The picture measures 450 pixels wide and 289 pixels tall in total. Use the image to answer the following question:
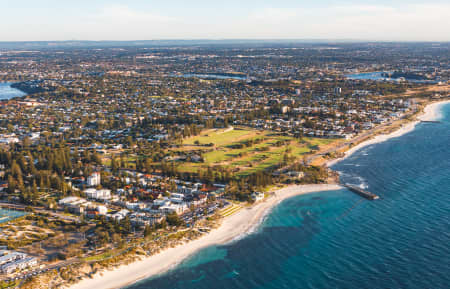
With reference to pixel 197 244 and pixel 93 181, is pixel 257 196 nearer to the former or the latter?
pixel 197 244

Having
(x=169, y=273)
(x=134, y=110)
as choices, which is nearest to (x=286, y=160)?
(x=169, y=273)

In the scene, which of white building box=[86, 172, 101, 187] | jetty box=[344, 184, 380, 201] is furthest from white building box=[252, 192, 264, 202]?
white building box=[86, 172, 101, 187]

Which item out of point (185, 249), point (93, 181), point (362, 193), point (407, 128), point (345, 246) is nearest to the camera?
point (345, 246)

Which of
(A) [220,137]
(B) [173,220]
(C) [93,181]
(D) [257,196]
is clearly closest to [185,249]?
(B) [173,220]

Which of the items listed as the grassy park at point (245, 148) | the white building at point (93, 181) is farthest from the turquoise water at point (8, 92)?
the white building at point (93, 181)

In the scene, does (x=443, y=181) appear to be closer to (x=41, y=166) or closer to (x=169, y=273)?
(x=169, y=273)

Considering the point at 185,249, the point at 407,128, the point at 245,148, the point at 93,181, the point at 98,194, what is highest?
the point at 407,128
